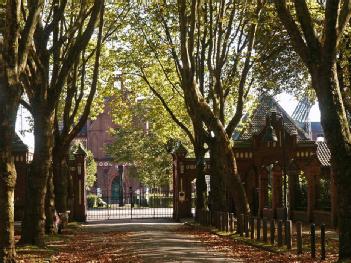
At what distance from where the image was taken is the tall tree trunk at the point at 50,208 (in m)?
21.8

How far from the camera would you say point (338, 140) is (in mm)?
12633

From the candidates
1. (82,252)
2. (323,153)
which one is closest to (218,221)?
(82,252)

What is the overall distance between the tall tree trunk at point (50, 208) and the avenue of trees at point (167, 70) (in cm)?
5

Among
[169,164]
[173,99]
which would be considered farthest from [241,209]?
[169,164]

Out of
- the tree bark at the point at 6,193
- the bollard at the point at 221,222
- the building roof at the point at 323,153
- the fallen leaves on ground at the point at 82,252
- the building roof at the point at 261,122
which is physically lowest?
the fallen leaves on ground at the point at 82,252

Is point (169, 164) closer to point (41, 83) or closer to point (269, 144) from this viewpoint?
point (269, 144)

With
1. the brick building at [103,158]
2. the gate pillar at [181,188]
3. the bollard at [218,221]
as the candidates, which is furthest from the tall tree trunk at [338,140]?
the brick building at [103,158]

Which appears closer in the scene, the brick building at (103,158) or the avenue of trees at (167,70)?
the avenue of trees at (167,70)

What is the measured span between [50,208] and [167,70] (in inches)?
451

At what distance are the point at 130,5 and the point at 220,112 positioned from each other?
620 centimetres

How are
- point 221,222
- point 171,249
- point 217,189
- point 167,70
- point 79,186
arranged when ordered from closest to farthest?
point 171,249 < point 221,222 < point 217,189 < point 167,70 < point 79,186

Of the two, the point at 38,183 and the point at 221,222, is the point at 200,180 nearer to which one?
the point at 221,222

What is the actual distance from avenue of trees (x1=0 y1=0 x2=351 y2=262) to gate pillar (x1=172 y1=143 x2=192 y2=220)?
7.95 feet

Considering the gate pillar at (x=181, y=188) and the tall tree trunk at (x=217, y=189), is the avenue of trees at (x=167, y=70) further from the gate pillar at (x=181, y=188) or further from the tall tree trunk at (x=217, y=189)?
the gate pillar at (x=181, y=188)
